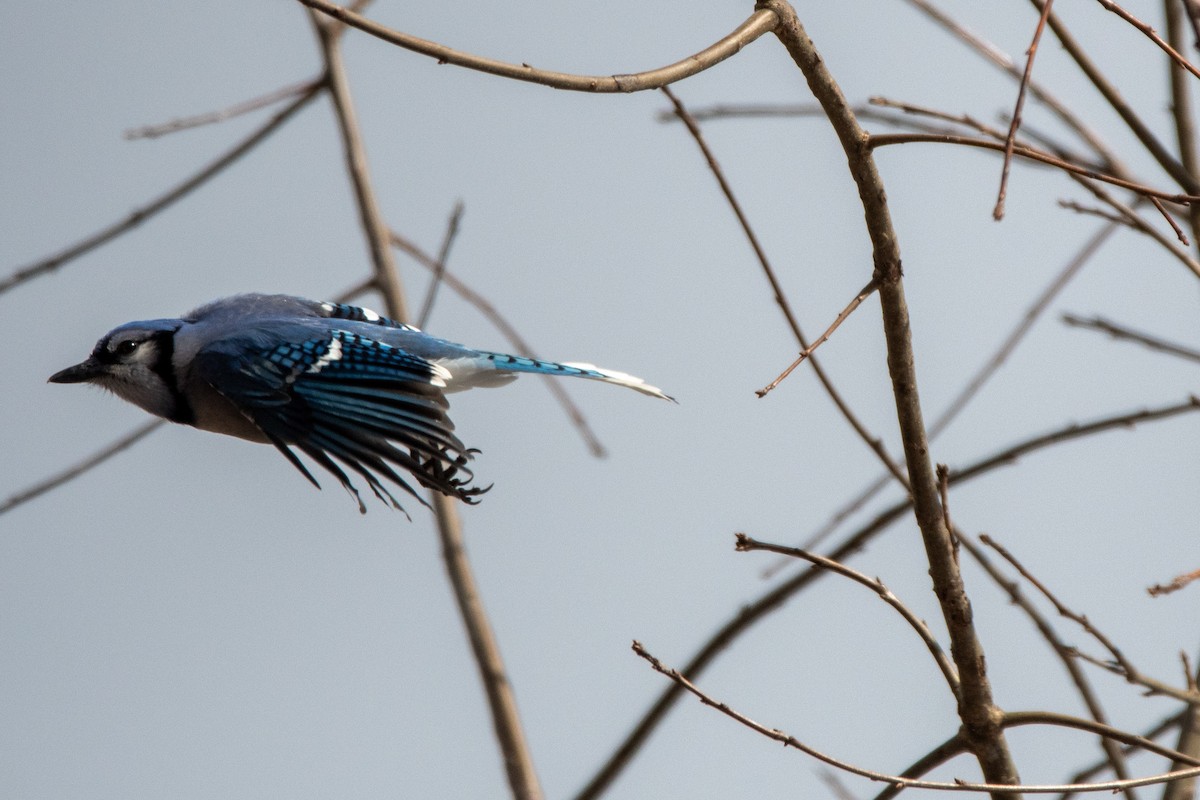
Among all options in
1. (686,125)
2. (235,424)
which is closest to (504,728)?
(235,424)

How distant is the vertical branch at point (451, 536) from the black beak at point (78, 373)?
963 millimetres

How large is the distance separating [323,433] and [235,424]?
19.5 inches

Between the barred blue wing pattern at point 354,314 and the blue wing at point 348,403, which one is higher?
the barred blue wing pattern at point 354,314

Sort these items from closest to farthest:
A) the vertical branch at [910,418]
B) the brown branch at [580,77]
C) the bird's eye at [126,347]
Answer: the brown branch at [580,77] → the vertical branch at [910,418] → the bird's eye at [126,347]

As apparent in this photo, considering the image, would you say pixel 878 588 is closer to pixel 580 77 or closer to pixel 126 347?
pixel 580 77

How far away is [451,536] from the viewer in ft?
14.1

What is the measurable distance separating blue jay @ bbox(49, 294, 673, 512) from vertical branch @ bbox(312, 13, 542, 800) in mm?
628

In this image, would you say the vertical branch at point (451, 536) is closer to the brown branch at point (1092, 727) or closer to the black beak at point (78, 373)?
the black beak at point (78, 373)

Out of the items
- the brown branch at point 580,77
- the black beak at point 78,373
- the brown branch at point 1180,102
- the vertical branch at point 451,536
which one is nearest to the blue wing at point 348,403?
the black beak at point 78,373

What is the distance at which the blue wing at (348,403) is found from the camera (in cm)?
300

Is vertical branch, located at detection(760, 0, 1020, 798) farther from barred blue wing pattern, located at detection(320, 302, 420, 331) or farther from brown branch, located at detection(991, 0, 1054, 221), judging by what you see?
barred blue wing pattern, located at detection(320, 302, 420, 331)

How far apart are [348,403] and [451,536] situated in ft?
4.10

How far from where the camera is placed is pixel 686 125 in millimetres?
2881

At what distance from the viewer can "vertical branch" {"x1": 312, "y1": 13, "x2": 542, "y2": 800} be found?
402 centimetres
